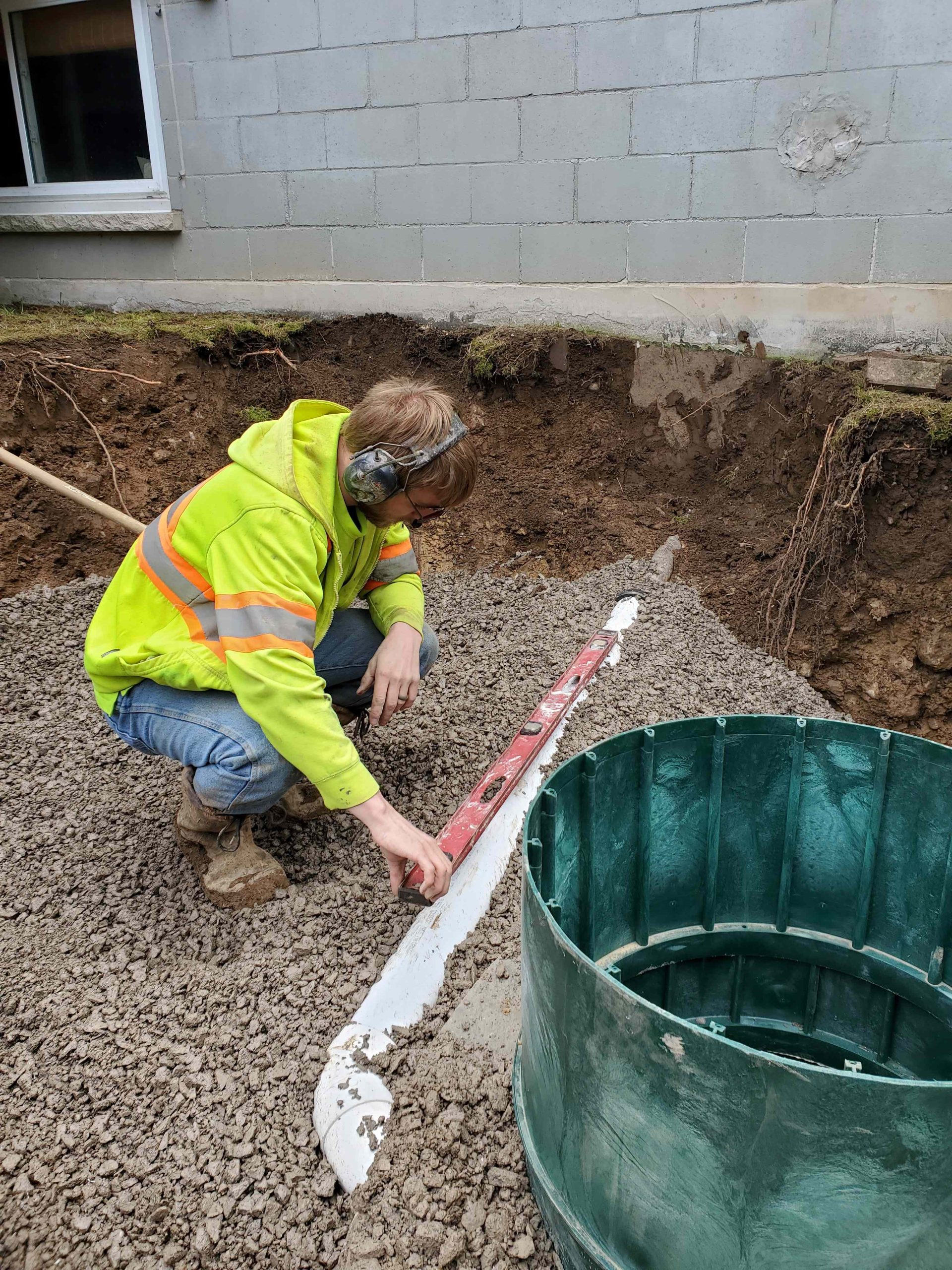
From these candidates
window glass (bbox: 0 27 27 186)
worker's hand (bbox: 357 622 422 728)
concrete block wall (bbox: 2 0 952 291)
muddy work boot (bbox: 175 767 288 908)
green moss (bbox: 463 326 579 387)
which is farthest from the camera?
window glass (bbox: 0 27 27 186)

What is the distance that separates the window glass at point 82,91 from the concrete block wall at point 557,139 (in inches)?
22.6

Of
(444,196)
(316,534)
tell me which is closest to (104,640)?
(316,534)

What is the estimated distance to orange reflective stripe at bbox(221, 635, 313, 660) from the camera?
67.4 inches

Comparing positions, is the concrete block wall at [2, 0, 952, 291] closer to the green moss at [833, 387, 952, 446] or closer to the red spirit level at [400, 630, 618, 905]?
the green moss at [833, 387, 952, 446]

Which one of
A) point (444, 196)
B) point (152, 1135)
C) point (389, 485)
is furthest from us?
point (444, 196)

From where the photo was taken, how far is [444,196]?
482 centimetres

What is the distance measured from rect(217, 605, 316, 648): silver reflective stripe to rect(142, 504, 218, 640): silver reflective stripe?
0.22 meters

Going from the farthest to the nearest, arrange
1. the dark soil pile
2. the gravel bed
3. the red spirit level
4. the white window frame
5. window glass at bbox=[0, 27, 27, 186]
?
Answer: window glass at bbox=[0, 27, 27, 186]
the white window frame
the dark soil pile
the red spirit level
the gravel bed

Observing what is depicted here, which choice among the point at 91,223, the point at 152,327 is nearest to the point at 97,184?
the point at 91,223

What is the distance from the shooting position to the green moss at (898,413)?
11.1 feet

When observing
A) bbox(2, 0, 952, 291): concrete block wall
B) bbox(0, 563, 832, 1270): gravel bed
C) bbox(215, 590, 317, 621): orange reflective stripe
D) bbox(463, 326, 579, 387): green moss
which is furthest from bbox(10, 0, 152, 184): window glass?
bbox(215, 590, 317, 621): orange reflective stripe

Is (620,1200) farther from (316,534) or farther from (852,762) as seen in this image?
(316,534)

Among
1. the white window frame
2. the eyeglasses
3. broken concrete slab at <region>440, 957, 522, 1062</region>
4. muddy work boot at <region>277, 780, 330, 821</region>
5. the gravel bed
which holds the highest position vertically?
the white window frame

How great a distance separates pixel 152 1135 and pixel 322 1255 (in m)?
0.42
